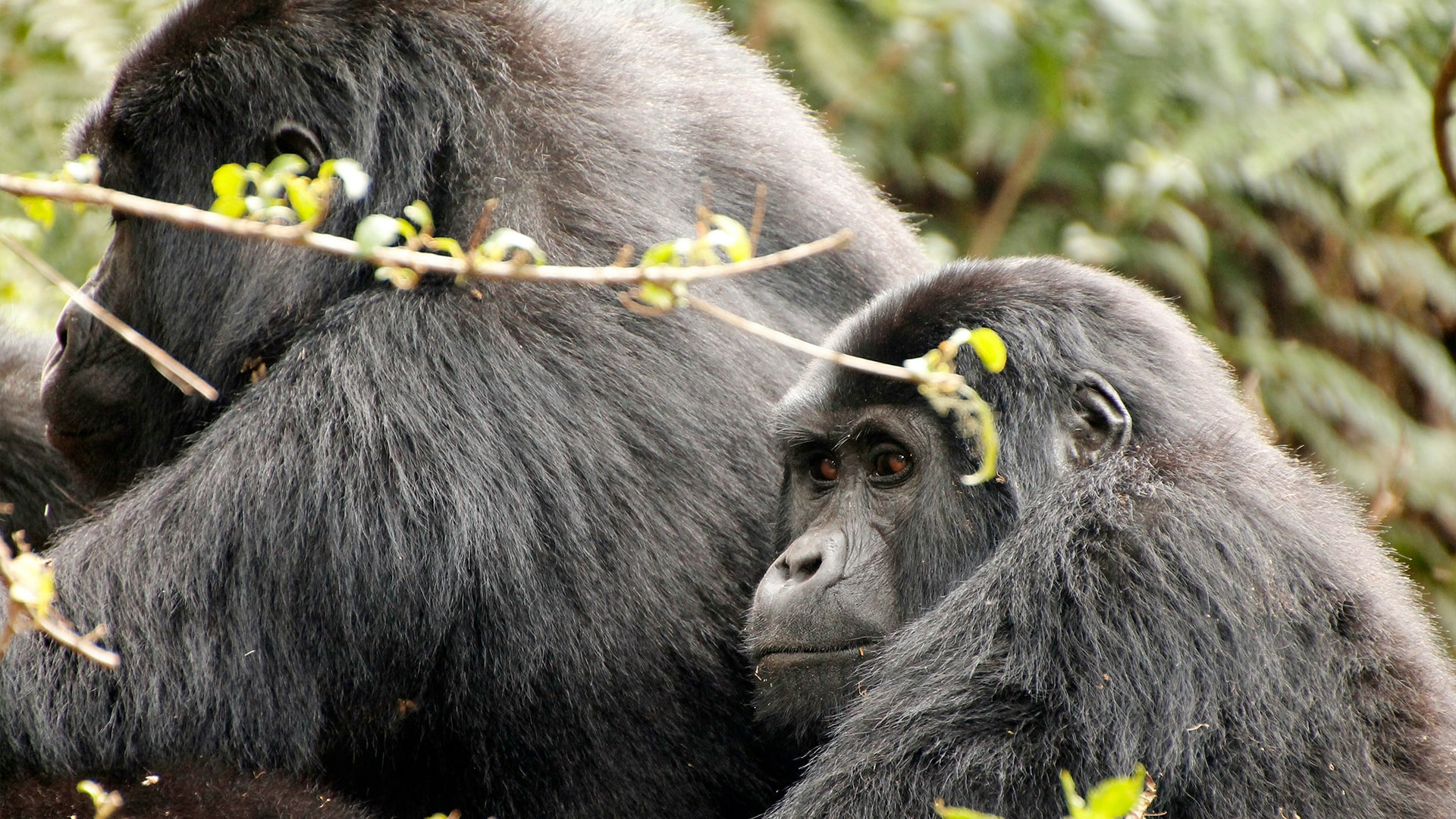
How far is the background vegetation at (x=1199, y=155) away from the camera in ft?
18.0

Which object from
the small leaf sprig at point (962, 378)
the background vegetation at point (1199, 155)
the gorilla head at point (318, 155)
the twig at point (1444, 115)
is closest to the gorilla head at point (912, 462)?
the small leaf sprig at point (962, 378)

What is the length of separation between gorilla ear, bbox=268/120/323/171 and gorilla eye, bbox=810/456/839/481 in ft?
3.85

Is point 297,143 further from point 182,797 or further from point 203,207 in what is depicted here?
point 182,797

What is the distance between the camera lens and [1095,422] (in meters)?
2.66

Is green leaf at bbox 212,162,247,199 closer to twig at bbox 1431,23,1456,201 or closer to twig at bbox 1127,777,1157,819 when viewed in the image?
twig at bbox 1127,777,1157,819

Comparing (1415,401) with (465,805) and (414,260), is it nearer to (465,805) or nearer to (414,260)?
(465,805)

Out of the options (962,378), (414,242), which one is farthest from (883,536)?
(414,242)

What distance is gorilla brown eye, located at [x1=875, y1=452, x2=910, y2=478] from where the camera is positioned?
2787mm

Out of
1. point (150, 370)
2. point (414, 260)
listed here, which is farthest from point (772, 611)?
point (150, 370)

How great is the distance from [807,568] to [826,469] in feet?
0.80

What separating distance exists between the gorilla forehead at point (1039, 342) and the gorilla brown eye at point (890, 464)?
0.10 m

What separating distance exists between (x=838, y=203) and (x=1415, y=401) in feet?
13.9

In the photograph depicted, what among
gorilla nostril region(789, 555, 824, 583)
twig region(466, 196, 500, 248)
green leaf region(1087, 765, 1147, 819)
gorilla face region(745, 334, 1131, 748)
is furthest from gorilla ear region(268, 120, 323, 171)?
green leaf region(1087, 765, 1147, 819)

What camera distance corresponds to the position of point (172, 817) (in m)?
2.57
